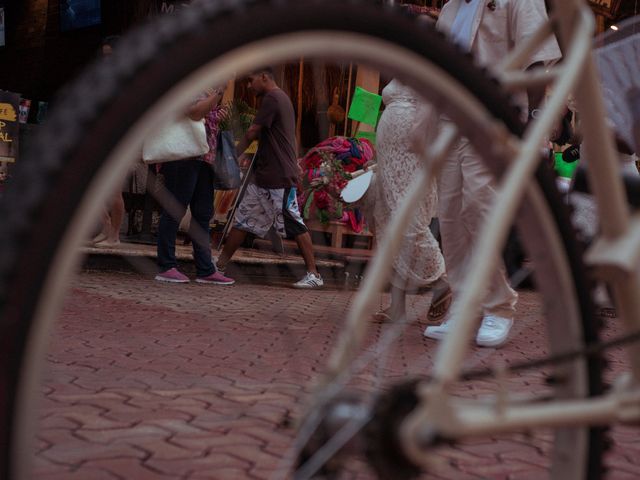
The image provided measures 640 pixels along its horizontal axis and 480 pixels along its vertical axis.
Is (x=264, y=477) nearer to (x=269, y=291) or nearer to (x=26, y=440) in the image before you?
(x=26, y=440)

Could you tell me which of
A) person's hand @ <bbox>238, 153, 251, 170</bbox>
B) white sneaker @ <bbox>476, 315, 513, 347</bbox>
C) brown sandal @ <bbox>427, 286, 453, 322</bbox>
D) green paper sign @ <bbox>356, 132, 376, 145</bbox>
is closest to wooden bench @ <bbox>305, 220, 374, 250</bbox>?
green paper sign @ <bbox>356, 132, 376, 145</bbox>

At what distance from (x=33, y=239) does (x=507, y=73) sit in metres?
0.88

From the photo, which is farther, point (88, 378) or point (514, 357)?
point (514, 357)

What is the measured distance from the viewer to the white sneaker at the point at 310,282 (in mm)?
7453

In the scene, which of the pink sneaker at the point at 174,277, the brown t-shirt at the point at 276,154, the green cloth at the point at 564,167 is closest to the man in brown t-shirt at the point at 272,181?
the brown t-shirt at the point at 276,154

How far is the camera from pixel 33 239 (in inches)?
34.4

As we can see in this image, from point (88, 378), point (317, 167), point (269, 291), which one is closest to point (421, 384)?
point (88, 378)

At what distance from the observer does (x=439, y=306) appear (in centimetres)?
494

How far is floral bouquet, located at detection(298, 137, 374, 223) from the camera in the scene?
7.32 metres

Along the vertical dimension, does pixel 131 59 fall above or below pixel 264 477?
above

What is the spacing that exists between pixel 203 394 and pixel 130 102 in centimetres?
214

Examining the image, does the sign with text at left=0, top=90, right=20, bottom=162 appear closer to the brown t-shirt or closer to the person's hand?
the person's hand

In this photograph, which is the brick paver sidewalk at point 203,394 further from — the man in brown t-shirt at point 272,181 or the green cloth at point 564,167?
the green cloth at point 564,167

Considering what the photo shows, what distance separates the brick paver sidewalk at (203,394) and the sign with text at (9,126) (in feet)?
12.3
